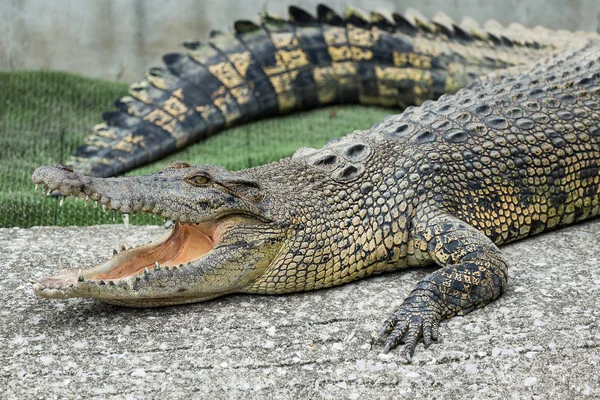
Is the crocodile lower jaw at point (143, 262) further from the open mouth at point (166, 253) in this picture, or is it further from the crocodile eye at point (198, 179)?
the crocodile eye at point (198, 179)

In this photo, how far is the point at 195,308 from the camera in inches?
122

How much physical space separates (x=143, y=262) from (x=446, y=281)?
120 centimetres

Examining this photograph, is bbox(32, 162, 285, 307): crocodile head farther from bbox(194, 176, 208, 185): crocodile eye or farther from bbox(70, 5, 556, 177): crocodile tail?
bbox(70, 5, 556, 177): crocodile tail

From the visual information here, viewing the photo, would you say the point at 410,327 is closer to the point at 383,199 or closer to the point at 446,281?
the point at 446,281

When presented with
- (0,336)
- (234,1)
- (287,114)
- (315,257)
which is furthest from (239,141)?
(0,336)

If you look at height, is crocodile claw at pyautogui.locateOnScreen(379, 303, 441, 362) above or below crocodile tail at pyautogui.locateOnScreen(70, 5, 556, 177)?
below

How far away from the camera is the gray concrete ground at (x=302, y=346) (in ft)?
8.46

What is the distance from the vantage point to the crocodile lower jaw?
2814mm

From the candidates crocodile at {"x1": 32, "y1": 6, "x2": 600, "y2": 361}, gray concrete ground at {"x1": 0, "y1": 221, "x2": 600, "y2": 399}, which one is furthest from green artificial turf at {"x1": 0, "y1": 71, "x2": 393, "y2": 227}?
gray concrete ground at {"x1": 0, "y1": 221, "x2": 600, "y2": 399}

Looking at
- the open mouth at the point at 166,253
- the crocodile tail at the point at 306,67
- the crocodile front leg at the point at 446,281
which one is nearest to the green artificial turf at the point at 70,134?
the crocodile tail at the point at 306,67

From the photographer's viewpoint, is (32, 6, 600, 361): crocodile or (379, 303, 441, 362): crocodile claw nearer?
(379, 303, 441, 362): crocodile claw

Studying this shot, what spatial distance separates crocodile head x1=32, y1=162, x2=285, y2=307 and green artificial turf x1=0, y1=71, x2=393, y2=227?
130cm

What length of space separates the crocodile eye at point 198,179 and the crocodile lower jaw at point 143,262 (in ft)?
0.57

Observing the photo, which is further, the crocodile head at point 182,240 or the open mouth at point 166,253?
the open mouth at point 166,253
